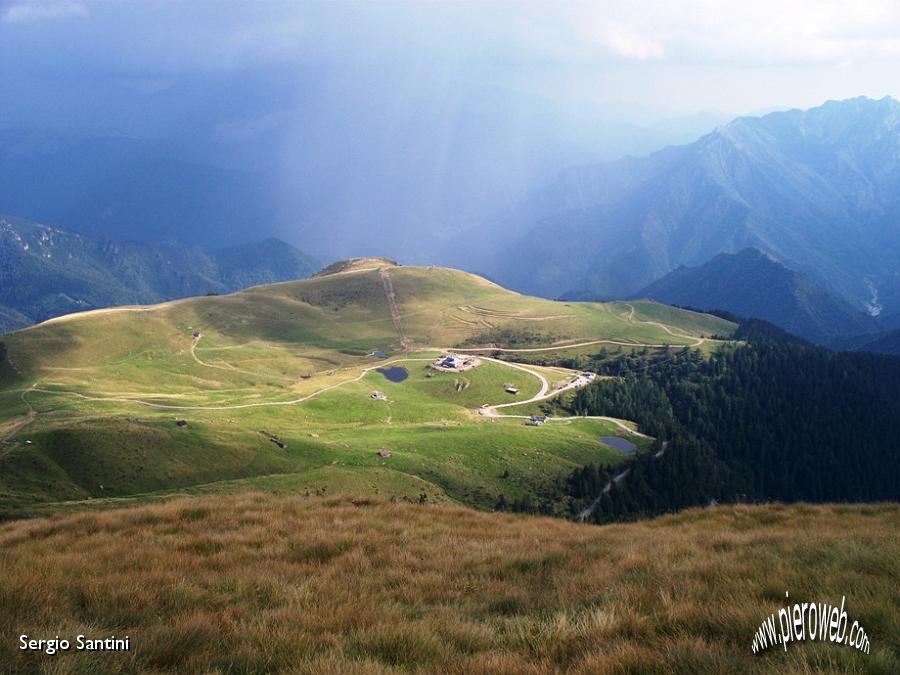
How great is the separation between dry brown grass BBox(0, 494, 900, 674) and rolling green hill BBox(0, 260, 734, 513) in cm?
4411

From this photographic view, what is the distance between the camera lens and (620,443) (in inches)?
4835

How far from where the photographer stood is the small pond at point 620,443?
391 feet

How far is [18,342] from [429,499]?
430 ft

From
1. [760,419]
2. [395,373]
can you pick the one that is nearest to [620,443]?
[395,373]

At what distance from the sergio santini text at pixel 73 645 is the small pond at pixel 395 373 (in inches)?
5617

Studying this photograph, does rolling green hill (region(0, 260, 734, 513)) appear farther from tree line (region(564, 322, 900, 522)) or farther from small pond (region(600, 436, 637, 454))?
tree line (region(564, 322, 900, 522))

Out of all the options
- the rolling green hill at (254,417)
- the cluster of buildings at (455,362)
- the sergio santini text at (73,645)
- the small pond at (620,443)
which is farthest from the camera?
the cluster of buildings at (455,362)

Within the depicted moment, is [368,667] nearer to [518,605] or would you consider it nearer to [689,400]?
[518,605]

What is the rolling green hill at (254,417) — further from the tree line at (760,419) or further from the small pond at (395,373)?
the tree line at (760,419)

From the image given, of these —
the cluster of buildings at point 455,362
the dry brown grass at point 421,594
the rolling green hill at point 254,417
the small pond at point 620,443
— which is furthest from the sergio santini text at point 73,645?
the cluster of buildings at point 455,362

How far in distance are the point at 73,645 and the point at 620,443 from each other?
126264mm

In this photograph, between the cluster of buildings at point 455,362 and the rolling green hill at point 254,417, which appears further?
the cluster of buildings at point 455,362

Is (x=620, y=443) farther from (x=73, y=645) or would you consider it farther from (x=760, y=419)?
(x=73, y=645)

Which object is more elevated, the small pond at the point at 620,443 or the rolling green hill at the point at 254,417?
the rolling green hill at the point at 254,417
